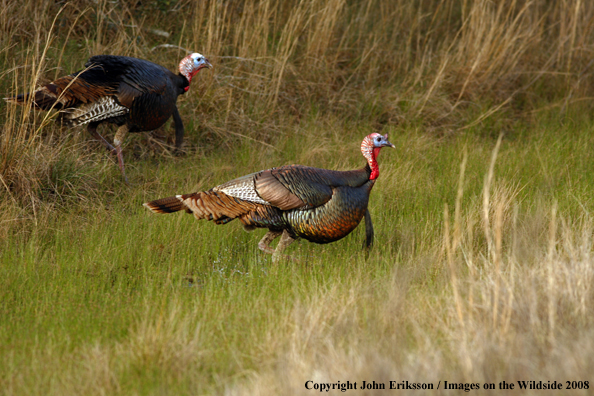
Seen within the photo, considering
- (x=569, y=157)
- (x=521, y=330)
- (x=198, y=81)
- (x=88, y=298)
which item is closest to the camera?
(x=521, y=330)

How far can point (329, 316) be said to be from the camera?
3.33 metres

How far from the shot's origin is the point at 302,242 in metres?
4.92

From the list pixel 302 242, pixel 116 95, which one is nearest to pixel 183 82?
pixel 116 95

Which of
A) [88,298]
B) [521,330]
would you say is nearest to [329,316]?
[521,330]

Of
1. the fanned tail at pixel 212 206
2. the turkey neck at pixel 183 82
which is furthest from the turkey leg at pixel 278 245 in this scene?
the turkey neck at pixel 183 82

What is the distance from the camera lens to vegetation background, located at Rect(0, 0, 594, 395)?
9.87 ft

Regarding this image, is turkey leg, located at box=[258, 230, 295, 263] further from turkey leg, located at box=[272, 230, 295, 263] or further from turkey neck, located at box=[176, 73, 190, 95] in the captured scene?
turkey neck, located at box=[176, 73, 190, 95]

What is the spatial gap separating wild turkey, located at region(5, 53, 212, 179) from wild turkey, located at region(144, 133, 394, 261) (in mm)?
1592

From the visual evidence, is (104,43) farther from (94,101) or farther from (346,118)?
(346,118)

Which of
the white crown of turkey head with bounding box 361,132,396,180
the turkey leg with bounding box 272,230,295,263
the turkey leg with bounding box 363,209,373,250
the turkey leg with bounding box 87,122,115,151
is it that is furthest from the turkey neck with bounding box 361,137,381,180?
the turkey leg with bounding box 87,122,115,151

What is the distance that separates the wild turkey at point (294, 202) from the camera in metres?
4.14

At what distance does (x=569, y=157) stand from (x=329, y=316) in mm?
3890

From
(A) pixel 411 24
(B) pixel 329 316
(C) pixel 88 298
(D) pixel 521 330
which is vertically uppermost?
(A) pixel 411 24

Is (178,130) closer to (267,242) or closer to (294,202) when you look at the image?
(267,242)
